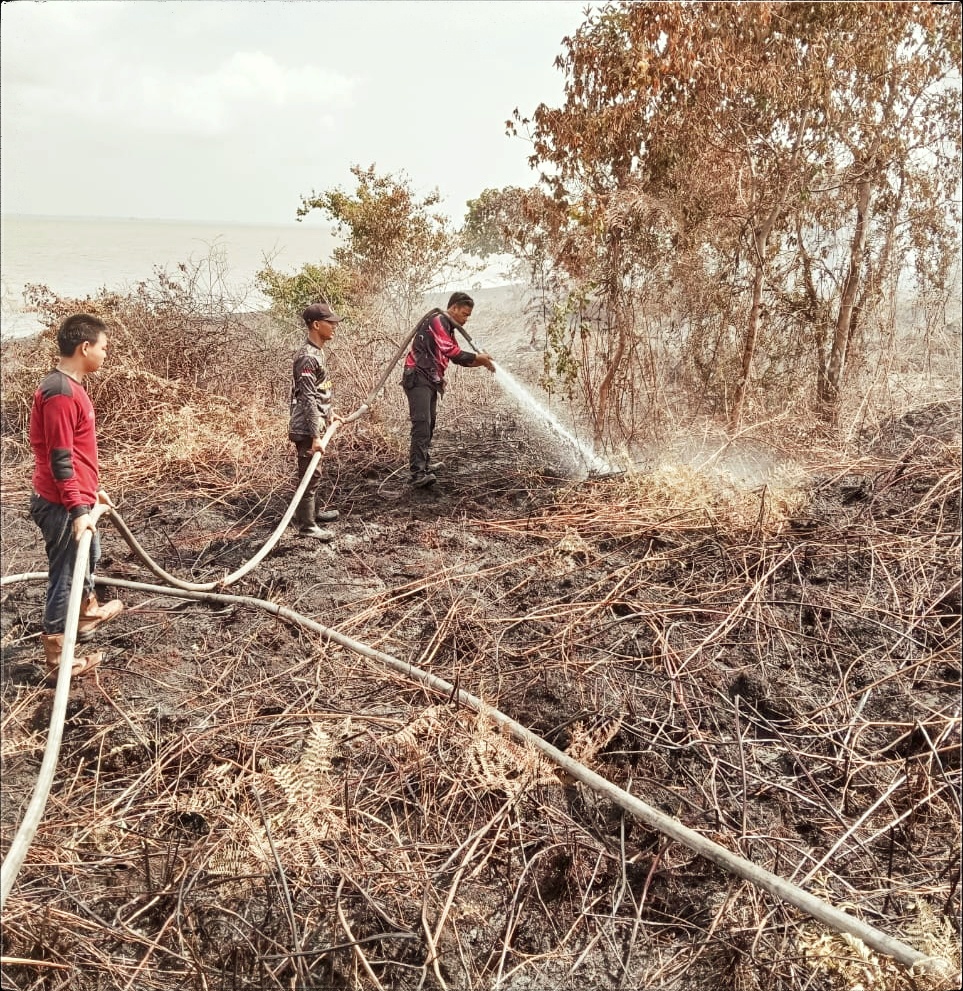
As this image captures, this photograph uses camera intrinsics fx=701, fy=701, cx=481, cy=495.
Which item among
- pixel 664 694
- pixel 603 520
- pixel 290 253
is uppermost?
pixel 290 253

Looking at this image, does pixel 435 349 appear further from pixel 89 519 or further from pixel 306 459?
pixel 89 519

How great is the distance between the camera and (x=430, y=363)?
5242 mm

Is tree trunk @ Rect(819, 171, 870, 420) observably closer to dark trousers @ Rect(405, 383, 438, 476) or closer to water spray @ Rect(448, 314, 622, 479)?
water spray @ Rect(448, 314, 622, 479)

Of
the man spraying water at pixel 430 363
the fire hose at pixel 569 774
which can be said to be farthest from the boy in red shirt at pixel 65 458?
the man spraying water at pixel 430 363

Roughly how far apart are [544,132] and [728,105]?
46.8 inches

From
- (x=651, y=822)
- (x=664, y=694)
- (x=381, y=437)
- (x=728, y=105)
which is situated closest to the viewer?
(x=651, y=822)

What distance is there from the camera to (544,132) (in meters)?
4.75

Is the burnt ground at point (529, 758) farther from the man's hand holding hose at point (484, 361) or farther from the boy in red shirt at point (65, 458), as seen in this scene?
the man's hand holding hose at point (484, 361)

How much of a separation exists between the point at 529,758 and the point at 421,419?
3280 mm

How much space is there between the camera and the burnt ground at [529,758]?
2.10 m

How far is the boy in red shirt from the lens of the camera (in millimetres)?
2799

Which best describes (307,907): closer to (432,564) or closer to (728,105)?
(432,564)

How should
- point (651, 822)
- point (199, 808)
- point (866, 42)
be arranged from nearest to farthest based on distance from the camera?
point (651, 822) → point (199, 808) → point (866, 42)

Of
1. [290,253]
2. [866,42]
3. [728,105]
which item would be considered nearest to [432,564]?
[728,105]
